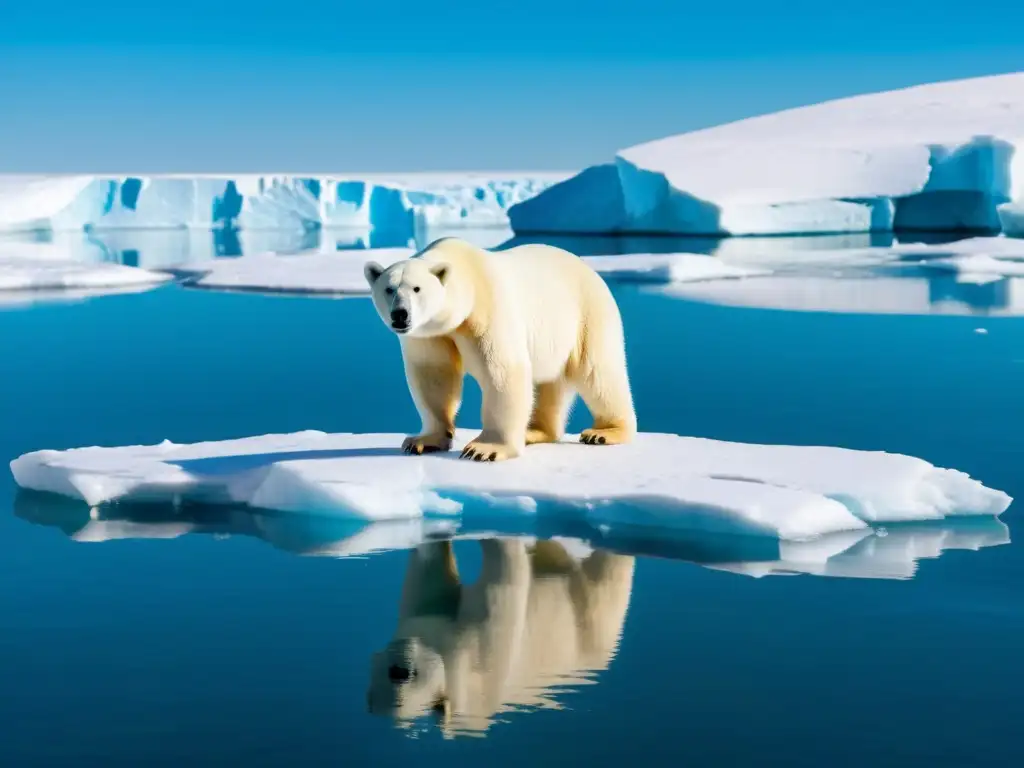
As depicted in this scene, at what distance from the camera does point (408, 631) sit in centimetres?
365

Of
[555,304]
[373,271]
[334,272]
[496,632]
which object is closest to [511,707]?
[496,632]

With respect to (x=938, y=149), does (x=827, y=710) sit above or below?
below

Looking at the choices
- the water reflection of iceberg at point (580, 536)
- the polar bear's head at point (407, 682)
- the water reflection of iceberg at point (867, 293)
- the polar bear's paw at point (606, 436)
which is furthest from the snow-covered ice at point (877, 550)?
the water reflection of iceberg at point (867, 293)

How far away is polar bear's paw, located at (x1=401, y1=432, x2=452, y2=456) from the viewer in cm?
522

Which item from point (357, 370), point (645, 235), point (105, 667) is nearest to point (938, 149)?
point (645, 235)

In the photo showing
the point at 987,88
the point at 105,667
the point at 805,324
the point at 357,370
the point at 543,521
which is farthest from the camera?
the point at 987,88

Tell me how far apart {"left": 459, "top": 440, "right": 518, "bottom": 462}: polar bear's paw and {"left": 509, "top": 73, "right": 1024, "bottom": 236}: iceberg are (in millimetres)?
26266

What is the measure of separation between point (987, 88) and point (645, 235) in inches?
484

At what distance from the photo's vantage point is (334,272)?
802 inches

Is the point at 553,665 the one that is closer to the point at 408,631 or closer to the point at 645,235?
the point at 408,631

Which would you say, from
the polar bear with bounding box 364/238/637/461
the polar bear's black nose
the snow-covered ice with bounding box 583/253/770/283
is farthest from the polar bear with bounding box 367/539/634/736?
the snow-covered ice with bounding box 583/253/770/283

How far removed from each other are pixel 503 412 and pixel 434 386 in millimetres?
334

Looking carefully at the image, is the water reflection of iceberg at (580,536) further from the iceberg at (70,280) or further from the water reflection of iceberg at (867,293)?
the iceberg at (70,280)

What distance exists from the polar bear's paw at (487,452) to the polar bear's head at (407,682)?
149cm
